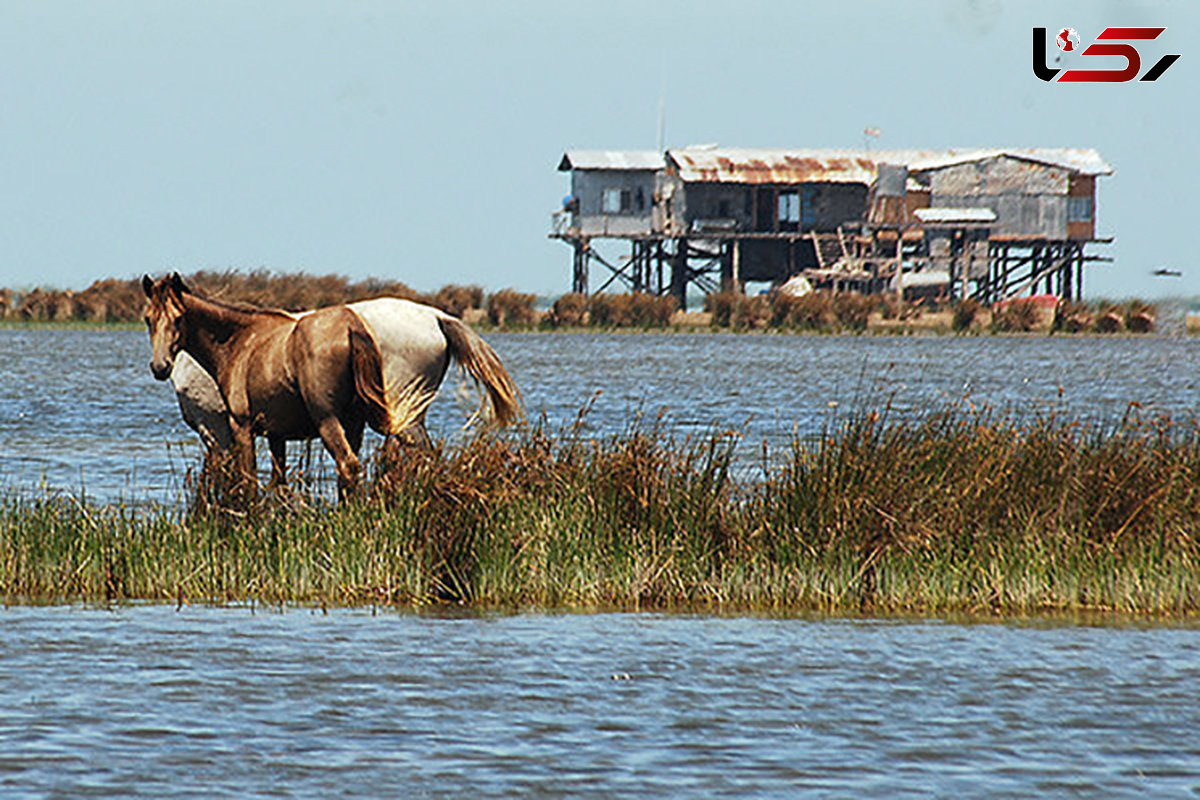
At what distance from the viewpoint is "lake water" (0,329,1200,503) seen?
81.4ft

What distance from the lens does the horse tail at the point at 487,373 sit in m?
16.7

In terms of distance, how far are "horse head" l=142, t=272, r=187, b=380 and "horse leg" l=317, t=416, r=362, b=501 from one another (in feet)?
4.20

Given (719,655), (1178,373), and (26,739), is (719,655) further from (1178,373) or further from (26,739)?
(1178,373)

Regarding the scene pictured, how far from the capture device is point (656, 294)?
98625mm

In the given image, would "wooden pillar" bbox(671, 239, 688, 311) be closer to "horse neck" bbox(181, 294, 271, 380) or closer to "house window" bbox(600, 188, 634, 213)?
"house window" bbox(600, 188, 634, 213)

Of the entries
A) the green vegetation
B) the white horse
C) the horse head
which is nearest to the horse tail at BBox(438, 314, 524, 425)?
the white horse

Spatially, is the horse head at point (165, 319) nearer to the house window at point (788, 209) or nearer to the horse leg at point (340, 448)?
the horse leg at point (340, 448)

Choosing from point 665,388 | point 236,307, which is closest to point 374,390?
point 236,307

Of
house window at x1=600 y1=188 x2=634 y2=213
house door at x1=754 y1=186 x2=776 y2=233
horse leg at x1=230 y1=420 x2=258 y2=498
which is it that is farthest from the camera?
house window at x1=600 y1=188 x2=634 y2=213

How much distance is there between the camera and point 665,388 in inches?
2019

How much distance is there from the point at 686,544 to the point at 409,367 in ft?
11.9

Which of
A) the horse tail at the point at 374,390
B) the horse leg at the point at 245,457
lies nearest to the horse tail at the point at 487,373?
the horse tail at the point at 374,390

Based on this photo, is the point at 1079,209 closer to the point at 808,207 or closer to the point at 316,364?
the point at 808,207

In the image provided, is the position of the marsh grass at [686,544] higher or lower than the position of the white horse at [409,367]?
lower
